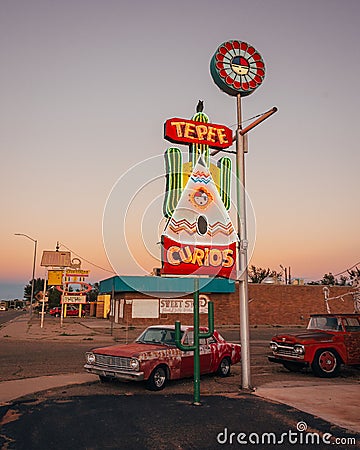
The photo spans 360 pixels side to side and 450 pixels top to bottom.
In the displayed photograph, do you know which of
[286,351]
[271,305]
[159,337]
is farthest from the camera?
[271,305]

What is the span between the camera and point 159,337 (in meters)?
11.9

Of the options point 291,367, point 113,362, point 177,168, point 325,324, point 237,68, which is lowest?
point 291,367

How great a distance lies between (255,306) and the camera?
144 feet

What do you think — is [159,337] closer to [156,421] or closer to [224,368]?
[224,368]

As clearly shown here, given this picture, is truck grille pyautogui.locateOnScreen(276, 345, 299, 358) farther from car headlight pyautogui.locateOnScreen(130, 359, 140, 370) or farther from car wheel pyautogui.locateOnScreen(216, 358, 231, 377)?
car headlight pyautogui.locateOnScreen(130, 359, 140, 370)

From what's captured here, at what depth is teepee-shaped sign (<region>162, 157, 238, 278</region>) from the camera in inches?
887

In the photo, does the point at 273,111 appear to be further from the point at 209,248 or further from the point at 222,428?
the point at 209,248

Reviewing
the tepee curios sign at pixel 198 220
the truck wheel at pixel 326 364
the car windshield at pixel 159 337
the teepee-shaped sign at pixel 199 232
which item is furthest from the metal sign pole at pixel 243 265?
the teepee-shaped sign at pixel 199 232

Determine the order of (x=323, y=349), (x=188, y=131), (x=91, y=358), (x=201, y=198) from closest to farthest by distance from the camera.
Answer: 1. (x=91, y=358)
2. (x=323, y=349)
3. (x=188, y=131)
4. (x=201, y=198)

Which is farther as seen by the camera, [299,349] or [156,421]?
[299,349]

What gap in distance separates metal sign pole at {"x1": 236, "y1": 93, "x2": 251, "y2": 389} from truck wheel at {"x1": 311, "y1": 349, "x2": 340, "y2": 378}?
3.24 metres

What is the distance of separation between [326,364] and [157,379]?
5.56 m

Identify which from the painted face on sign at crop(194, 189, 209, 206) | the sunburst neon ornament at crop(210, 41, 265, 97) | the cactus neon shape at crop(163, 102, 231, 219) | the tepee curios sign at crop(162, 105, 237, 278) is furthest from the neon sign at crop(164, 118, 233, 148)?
the sunburst neon ornament at crop(210, 41, 265, 97)

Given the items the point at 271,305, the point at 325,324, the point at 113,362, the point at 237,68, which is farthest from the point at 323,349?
the point at 271,305
